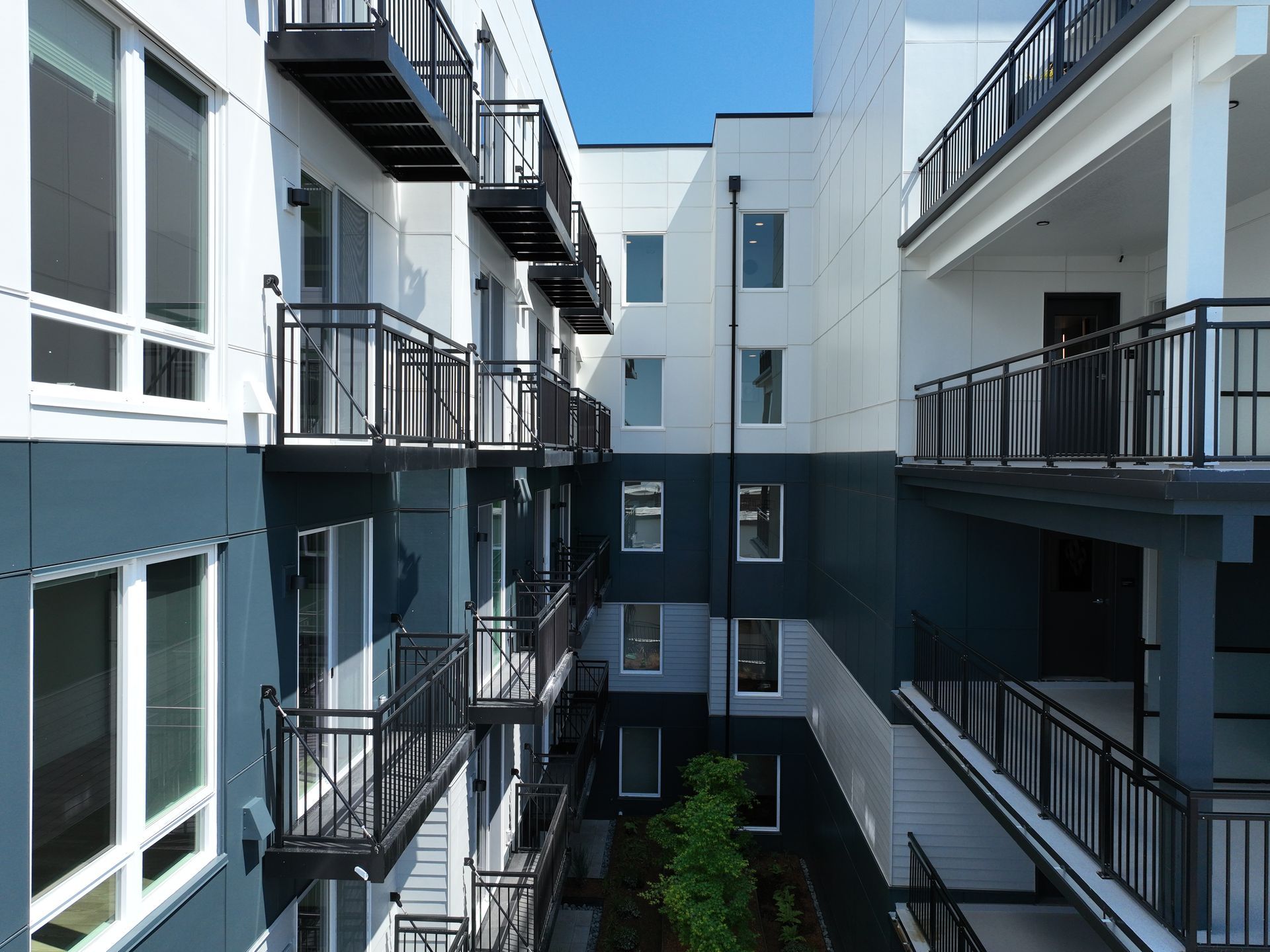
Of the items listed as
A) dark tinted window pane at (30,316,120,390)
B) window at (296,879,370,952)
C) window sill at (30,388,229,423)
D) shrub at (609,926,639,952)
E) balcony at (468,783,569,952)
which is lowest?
shrub at (609,926,639,952)

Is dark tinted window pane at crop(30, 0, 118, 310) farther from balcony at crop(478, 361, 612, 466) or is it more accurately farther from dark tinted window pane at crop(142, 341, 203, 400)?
balcony at crop(478, 361, 612, 466)

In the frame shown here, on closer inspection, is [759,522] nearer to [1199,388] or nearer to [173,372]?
[1199,388]

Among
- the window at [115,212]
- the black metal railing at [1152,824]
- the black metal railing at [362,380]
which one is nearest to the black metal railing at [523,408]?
the black metal railing at [362,380]

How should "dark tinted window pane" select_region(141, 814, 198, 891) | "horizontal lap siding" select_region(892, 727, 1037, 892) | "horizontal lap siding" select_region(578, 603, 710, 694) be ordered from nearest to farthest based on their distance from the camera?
"dark tinted window pane" select_region(141, 814, 198, 891) < "horizontal lap siding" select_region(892, 727, 1037, 892) < "horizontal lap siding" select_region(578, 603, 710, 694)

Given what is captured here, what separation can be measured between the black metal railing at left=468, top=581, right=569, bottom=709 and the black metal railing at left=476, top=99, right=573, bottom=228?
4.72 m

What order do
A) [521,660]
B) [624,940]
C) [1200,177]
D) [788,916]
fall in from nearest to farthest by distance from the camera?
[1200,177], [521,660], [624,940], [788,916]

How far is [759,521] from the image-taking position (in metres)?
16.6

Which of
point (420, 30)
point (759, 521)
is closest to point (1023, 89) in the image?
point (420, 30)

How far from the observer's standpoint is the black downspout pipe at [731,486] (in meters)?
16.0

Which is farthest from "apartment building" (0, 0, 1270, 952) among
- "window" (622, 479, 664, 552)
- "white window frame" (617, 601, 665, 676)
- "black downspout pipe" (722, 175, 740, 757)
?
"window" (622, 479, 664, 552)

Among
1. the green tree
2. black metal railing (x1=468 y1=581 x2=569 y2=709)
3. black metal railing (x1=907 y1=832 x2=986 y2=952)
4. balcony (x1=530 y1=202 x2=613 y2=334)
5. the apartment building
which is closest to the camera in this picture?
the apartment building

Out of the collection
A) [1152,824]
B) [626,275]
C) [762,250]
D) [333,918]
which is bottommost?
[333,918]

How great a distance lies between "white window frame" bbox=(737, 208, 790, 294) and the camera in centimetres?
1630

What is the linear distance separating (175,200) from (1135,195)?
804cm
